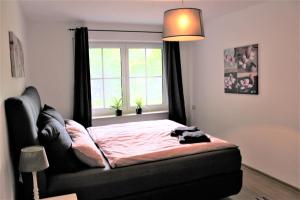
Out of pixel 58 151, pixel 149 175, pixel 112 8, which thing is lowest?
pixel 149 175

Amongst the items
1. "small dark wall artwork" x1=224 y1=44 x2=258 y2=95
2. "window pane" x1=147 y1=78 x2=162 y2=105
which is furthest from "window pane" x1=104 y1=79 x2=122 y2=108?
"small dark wall artwork" x1=224 y1=44 x2=258 y2=95

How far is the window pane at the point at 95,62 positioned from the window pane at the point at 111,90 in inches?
7.9

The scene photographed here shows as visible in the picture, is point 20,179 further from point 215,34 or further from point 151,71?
point 215,34

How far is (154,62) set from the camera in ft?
16.5

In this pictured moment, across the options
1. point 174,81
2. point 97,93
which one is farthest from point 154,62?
point 97,93

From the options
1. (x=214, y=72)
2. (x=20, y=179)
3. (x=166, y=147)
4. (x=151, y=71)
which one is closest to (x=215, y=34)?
(x=214, y=72)

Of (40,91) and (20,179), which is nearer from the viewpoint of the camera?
(20,179)

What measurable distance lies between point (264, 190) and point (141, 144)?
160cm

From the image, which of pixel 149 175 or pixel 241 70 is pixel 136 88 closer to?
pixel 241 70

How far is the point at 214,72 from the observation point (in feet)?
14.8

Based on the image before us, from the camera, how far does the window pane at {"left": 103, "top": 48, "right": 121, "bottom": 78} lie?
15.3 feet

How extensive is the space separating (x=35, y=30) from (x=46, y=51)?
1.17 feet

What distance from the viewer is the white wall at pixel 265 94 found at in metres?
3.12

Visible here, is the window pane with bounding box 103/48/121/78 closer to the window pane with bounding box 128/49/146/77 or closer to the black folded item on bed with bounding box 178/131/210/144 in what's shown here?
the window pane with bounding box 128/49/146/77
